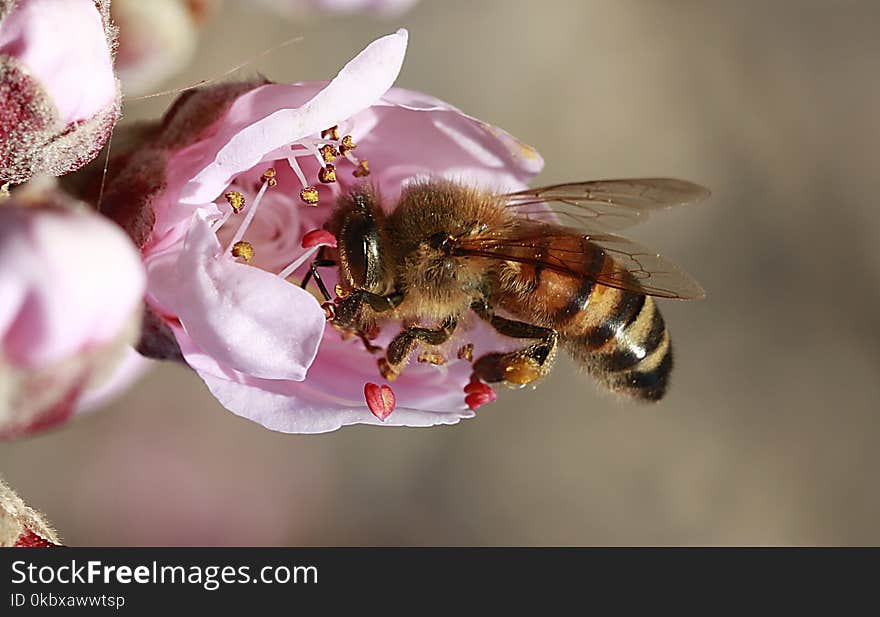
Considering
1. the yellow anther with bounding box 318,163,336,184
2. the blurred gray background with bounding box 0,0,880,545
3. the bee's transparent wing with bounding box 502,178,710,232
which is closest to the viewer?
the yellow anther with bounding box 318,163,336,184

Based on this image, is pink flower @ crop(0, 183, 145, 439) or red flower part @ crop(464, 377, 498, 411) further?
red flower part @ crop(464, 377, 498, 411)

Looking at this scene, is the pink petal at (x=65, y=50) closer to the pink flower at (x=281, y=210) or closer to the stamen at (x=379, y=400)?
the pink flower at (x=281, y=210)

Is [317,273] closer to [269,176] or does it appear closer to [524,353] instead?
[269,176]

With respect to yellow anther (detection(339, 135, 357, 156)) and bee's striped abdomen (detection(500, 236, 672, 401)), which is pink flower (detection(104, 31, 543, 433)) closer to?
yellow anther (detection(339, 135, 357, 156))

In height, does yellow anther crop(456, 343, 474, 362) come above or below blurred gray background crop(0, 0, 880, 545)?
above

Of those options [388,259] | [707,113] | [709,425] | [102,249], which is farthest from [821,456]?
[102,249]

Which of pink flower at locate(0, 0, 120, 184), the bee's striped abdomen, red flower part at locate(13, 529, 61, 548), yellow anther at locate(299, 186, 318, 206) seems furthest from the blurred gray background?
pink flower at locate(0, 0, 120, 184)
